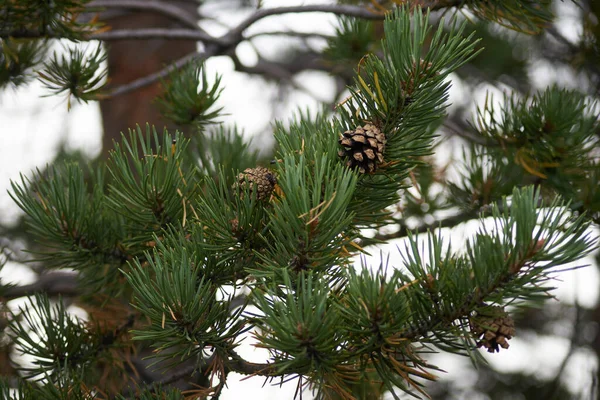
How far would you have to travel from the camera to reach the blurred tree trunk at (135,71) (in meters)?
1.57

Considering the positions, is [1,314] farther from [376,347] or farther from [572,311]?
[572,311]

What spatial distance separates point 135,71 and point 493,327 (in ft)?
4.30

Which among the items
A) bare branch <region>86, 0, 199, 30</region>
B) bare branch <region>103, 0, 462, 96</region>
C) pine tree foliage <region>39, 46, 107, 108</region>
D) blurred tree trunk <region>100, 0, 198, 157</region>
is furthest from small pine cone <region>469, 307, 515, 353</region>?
blurred tree trunk <region>100, 0, 198, 157</region>

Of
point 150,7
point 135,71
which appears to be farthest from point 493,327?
point 135,71

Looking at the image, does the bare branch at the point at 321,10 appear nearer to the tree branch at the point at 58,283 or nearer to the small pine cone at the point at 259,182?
the small pine cone at the point at 259,182

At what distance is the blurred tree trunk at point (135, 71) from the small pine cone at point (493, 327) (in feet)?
3.84

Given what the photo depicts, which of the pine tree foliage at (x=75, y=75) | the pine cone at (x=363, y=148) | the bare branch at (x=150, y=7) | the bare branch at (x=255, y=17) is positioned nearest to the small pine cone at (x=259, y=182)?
the pine cone at (x=363, y=148)

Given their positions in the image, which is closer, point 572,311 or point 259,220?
point 259,220

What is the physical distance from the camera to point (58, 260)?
0.73 meters

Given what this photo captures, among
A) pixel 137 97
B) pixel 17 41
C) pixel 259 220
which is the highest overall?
pixel 137 97

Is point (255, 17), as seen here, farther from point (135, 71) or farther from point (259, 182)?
point (135, 71)

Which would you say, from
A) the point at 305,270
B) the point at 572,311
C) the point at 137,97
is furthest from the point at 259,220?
the point at 572,311

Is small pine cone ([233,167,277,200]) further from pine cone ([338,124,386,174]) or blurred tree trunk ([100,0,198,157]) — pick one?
blurred tree trunk ([100,0,198,157])

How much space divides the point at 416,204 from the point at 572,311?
1.64m
